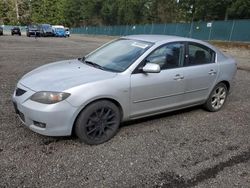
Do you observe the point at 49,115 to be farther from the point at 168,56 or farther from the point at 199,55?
the point at 199,55

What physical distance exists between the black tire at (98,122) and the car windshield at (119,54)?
2.23 feet

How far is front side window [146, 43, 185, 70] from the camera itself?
5.19 m

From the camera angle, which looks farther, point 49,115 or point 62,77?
point 62,77

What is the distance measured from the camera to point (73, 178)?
3611mm

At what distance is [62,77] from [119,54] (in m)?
1.19

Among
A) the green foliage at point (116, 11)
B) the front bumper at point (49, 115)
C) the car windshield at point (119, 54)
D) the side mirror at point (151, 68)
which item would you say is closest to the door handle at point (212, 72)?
the car windshield at point (119, 54)

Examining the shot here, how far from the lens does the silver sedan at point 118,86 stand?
4.22 meters

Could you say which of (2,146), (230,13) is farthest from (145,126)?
(230,13)

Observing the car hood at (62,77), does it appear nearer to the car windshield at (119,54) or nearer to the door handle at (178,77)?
the car windshield at (119,54)

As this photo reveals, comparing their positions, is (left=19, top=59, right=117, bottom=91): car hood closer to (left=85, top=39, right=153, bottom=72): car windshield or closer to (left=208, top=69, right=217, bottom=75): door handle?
(left=85, top=39, right=153, bottom=72): car windshield

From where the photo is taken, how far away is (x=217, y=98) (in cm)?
641

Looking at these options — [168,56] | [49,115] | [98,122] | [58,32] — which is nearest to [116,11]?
[58,32]

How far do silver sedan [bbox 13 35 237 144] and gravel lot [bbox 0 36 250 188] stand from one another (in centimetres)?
28

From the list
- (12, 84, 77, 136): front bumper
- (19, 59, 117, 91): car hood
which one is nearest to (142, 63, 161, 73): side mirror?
(19, 59, 117, 91): car hood
